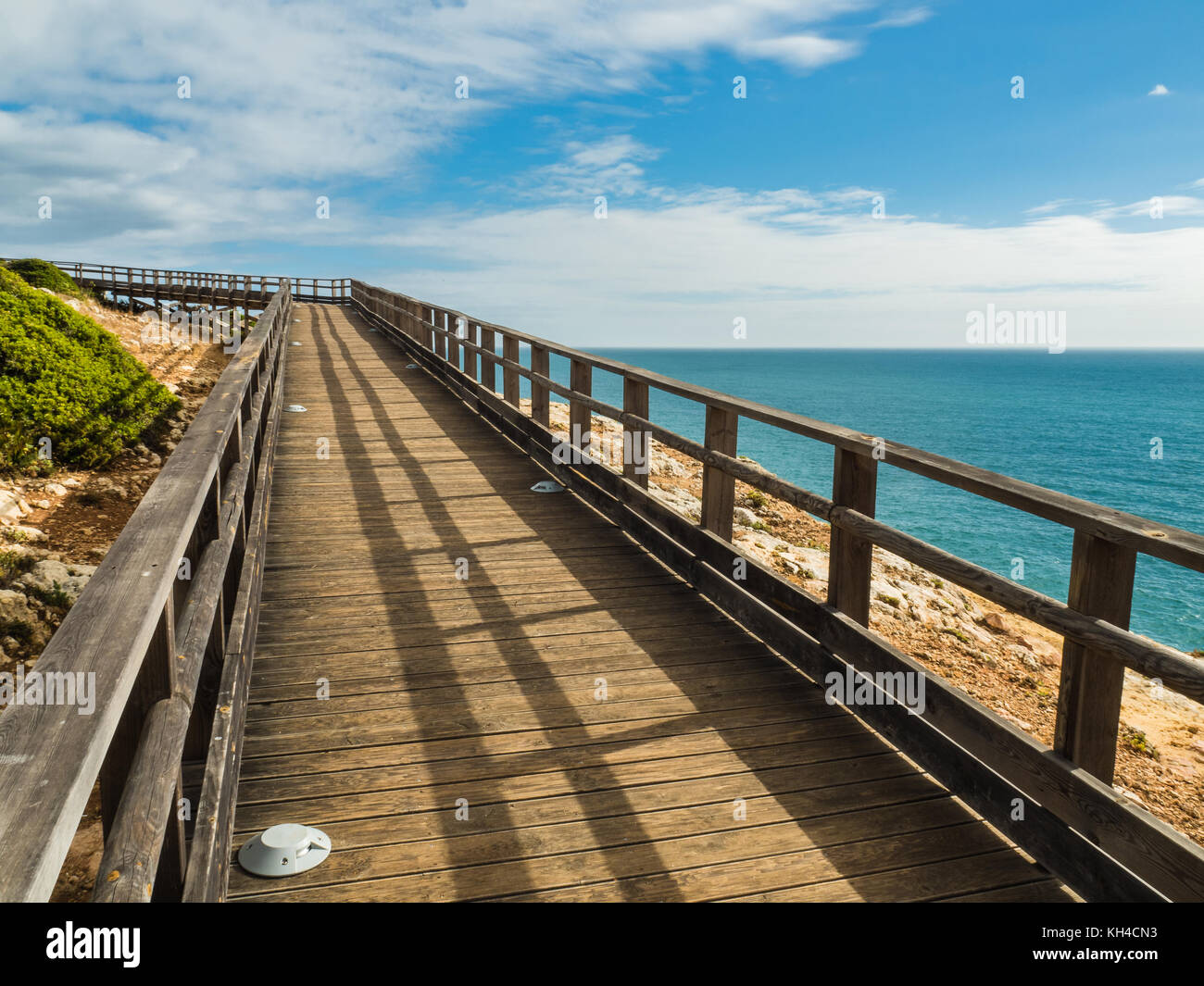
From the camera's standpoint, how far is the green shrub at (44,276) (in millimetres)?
26812

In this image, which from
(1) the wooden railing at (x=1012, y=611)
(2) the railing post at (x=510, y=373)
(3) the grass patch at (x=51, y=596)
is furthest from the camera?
(2) the railing post at (x=510, y=373)

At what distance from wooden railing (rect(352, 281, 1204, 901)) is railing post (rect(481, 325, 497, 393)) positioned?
5269 millimetres

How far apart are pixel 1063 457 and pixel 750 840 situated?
237 ft

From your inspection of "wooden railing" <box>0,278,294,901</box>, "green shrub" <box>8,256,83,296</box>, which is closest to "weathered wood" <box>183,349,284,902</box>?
"wooden railing" <box>0,278,294,901</box>

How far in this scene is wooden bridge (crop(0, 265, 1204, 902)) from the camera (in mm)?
1771

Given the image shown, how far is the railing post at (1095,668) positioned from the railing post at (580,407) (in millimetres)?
4663

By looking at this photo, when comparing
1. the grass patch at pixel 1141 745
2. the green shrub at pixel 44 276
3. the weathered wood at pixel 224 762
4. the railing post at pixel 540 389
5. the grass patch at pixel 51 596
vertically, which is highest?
the green shrub at pixel 44 276

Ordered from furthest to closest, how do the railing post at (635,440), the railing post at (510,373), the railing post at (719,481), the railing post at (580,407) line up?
the railing post at (510,373) < the railing post at (580,407) < the railing post at (635,440) < the railing post at (719,481)

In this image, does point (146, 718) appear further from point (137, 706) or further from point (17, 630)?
point (17, 630)

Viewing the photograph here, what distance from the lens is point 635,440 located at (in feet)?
19.9

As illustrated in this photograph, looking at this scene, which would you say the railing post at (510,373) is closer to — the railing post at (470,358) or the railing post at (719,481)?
the railing post at (470,358)

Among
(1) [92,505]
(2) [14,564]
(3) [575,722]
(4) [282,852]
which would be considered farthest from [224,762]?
(1) [92,505]

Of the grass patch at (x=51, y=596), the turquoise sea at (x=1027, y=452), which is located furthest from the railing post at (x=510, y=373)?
the turquoise sea at (x=1027, y=452)

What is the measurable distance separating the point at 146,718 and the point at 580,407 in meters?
5.75
